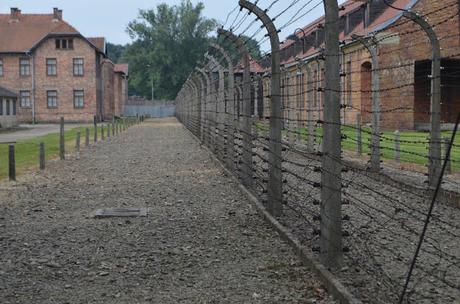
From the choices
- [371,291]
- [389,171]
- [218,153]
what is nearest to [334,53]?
[371,291]

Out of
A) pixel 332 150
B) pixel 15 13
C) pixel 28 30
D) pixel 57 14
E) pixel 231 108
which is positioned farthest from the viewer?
pixel 15 13

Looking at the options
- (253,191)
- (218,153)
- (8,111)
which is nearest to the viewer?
(253,191)

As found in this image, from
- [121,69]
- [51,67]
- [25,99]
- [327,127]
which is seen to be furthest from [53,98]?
[327,127]

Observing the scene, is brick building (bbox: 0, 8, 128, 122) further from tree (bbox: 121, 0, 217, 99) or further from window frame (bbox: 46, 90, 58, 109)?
tree (bbox: 121, 0, 217, 99)

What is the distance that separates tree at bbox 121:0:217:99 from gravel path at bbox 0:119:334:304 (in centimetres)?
6768

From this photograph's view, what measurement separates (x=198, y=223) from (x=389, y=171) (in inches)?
202

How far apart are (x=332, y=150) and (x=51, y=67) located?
51.9 metres

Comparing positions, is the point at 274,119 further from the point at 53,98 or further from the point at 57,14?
the point at 57,14

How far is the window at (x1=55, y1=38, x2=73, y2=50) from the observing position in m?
53.6

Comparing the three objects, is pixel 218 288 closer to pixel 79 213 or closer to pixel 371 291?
pixel 371 291

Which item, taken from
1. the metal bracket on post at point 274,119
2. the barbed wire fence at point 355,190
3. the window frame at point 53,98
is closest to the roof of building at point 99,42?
the window frame at point 53,98

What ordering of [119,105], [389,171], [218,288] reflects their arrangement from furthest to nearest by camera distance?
[119,105]
[389,171]
[218,288]

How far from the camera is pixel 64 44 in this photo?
5372cm

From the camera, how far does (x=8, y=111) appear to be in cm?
4184
